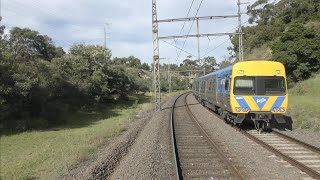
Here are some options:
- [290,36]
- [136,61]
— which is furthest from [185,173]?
[136,61]

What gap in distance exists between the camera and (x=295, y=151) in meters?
12.2

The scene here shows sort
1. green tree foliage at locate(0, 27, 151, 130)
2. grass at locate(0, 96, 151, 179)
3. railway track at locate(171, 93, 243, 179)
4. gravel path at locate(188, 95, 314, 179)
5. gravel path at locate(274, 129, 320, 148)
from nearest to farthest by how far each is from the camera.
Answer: gravel path at locate(188, 95, 314, 179) < railway track at locate(171, 93, 243, 179) < grass at locate(0, 96, 151, 179) < gravel path at locate(274, 129, 320, 148) < green tree foliage at locate(0, 27, 151, 130)

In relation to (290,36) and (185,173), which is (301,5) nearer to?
(290,36)

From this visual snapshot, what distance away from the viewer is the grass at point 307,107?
679 inches

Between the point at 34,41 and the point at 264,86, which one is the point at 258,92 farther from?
the point at 34,41

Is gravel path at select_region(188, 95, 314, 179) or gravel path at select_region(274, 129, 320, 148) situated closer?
gravel path at select_region(188, 95, 314, 179)

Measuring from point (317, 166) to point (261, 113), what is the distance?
22.0 feet

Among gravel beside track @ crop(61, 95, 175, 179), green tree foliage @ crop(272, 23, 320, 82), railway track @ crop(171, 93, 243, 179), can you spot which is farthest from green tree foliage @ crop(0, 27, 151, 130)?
green tree foliage @ crop(272, 23, 320, 82)

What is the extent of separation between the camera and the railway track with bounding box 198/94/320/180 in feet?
32.3

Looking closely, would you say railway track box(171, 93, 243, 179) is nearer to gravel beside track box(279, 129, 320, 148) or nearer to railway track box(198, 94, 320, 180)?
railway track box(198, 94, 320, 180)

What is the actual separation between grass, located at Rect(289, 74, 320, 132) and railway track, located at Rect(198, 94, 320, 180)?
6.52ft

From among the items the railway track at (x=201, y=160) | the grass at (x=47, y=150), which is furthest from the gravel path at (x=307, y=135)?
the grass at (x=47, y=150)

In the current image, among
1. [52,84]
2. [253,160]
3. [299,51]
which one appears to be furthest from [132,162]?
[52,84]

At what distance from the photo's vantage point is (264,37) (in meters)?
54.0
